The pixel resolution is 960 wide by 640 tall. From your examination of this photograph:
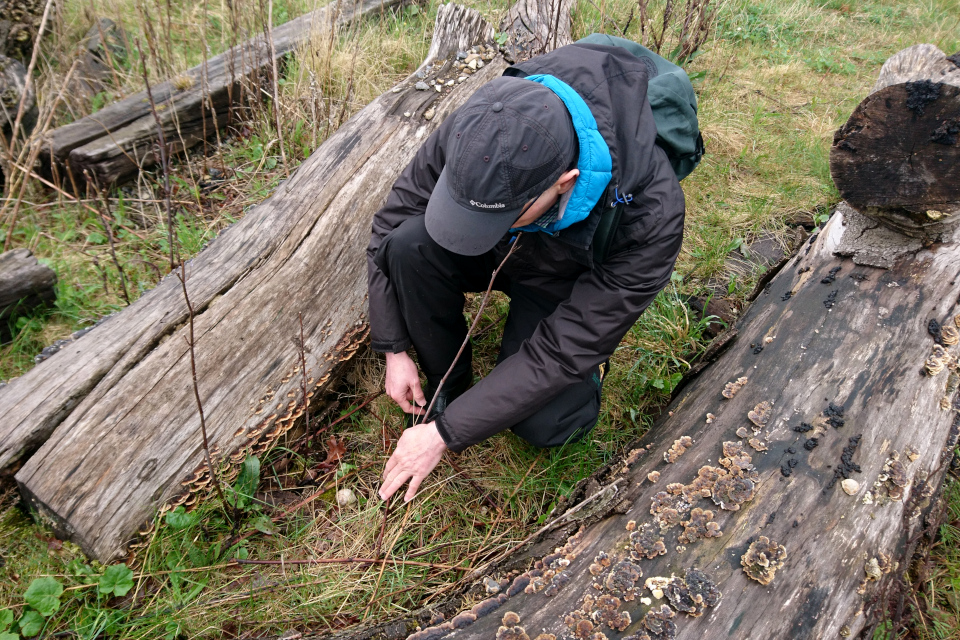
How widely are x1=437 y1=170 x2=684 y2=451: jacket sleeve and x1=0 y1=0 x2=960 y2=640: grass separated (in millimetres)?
434

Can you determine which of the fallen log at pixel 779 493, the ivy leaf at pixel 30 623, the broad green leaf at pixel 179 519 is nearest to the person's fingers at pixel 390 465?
the fallen log at pixel 779 493

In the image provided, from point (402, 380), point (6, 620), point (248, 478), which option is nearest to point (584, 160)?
point (402, 380)

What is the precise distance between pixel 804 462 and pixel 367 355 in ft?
6.08

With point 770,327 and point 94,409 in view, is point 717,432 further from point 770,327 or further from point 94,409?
point 94,409

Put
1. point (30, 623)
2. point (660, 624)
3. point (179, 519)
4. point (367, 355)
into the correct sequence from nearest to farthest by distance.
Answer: point (660, 624) → point (30, 623) → point (179, 519) → point (367, 355)

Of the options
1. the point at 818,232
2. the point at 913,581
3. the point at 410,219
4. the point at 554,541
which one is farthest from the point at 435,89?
the point at 913,581

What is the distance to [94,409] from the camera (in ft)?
6.93

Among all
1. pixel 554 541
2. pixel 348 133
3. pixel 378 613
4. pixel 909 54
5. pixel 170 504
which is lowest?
pixel 378 613

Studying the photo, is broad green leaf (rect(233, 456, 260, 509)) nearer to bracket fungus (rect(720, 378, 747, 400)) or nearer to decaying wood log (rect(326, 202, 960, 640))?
decaying wood log (rect(326, 202, 960, 640))

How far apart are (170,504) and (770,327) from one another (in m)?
2.32

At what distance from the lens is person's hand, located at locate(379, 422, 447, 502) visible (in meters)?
2.13

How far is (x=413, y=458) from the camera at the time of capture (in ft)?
7.10

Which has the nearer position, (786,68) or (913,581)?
(913,581)

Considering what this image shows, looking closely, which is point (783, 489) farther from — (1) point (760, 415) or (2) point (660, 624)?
(2) point (660, 624)
